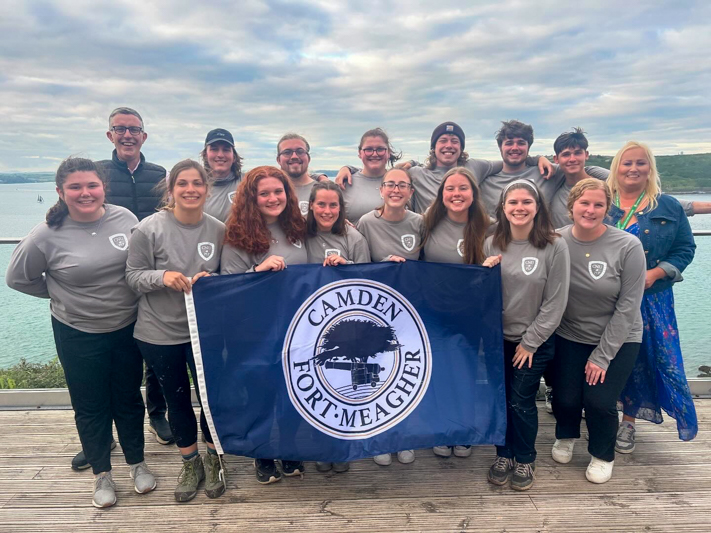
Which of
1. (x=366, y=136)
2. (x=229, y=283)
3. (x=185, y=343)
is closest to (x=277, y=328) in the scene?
(x=229, y=283)

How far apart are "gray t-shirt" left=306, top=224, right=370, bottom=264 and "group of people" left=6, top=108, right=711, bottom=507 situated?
0.01m

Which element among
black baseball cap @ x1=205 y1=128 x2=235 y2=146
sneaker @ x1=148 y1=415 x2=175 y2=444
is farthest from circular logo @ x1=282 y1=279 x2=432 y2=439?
black baseball cap @ x1=205 y1=128 x2=235 y2=146

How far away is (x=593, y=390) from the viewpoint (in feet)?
10.5

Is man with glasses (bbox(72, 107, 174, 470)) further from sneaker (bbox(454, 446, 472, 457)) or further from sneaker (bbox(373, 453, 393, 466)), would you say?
sneaker (bbox(454, 446, 472, 457))

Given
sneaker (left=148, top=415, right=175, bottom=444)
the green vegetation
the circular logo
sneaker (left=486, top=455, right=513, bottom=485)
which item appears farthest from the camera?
the green vegetation

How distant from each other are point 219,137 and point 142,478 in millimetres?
2918

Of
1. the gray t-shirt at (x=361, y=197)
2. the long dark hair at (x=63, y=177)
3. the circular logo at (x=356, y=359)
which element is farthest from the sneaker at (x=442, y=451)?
the long dark hair at (x=63, y=177)

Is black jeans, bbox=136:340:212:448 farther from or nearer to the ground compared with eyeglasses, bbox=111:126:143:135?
nearer to the ground

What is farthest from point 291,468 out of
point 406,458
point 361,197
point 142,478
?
point 361,197

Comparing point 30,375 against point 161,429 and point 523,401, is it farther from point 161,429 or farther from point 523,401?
point 523,401

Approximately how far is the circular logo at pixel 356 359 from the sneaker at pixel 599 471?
1370 mm

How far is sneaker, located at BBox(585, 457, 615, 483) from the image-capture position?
10.5ft

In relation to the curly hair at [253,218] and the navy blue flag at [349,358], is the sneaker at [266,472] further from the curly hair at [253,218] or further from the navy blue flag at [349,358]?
the curly hair at [253,218]

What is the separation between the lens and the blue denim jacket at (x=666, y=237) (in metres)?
3.38
